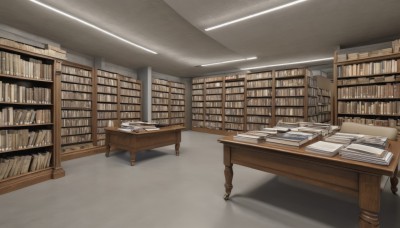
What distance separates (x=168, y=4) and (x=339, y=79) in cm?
412

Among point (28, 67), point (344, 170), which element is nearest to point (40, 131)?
point (28, 67)

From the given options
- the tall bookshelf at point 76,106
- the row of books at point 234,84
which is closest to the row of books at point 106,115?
the tall bookshelf at point 76,106

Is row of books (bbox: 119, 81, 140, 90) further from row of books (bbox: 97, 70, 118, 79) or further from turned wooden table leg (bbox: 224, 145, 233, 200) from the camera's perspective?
turned wooden table leg (bbox: 224, 145, 233, 200)

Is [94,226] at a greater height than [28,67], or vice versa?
[28,67]

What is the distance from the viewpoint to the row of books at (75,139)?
14.9ft

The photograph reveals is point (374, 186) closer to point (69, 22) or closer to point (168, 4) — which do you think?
point (168, 4)

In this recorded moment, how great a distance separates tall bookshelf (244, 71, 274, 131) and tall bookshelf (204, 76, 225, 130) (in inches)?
47.3

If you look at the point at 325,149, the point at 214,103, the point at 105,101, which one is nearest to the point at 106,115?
the point at 105,101

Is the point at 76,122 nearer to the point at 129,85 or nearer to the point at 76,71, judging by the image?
the point at 76,71

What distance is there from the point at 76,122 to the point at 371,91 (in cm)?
707

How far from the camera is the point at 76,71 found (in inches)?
184

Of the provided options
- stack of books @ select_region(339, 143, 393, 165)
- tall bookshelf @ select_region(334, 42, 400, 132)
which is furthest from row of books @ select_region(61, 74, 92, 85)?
tall bookshelf @ select_region(334, 42, 400, 132)

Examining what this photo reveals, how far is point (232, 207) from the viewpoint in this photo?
1.93m

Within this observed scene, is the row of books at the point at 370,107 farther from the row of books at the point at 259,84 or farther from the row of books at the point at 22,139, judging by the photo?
the row of books at the point at 22,139
